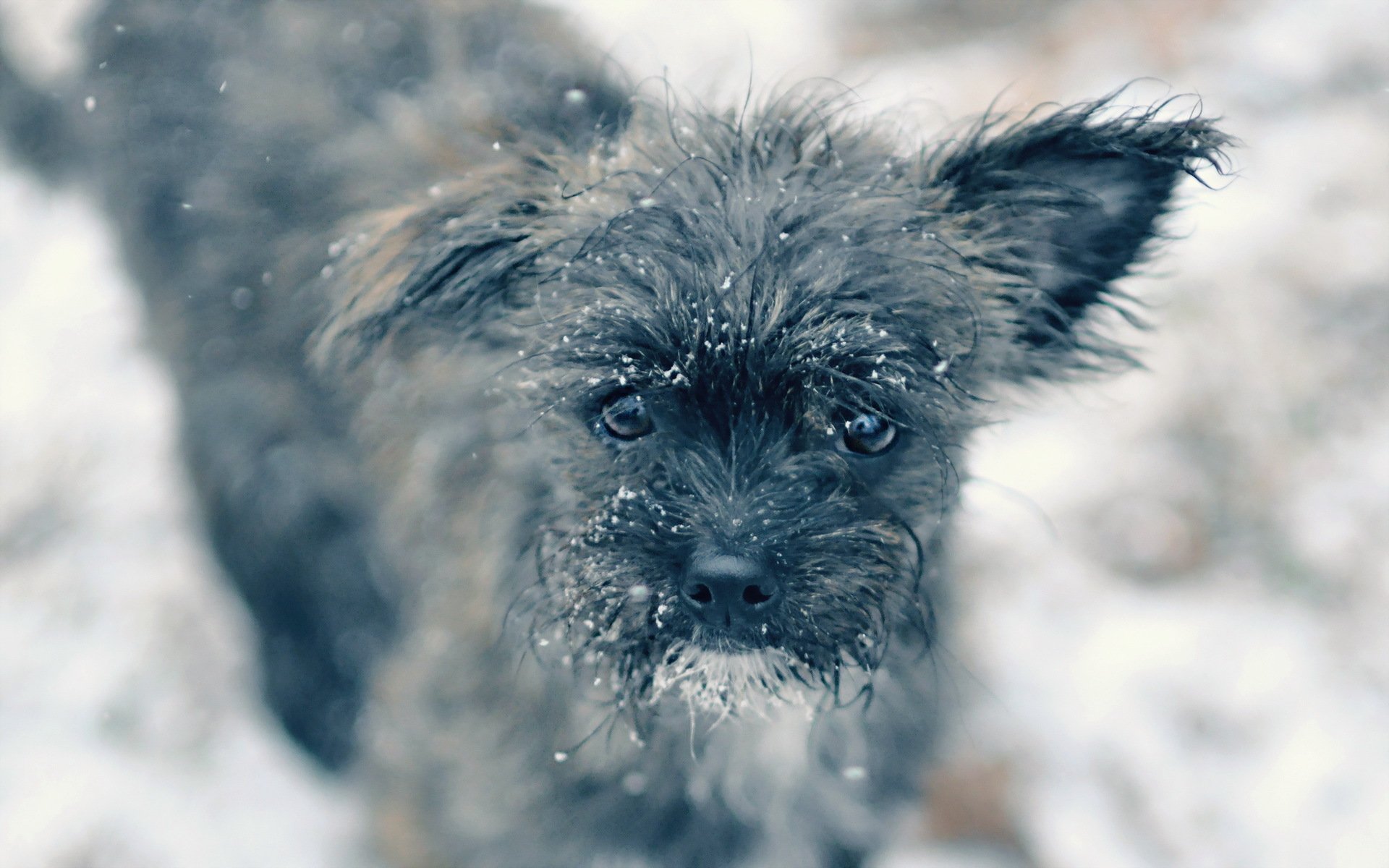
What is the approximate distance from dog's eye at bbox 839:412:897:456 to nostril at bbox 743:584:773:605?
46 centimetres

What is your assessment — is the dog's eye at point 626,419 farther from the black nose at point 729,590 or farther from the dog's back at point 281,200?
the dog's back at point 281,200

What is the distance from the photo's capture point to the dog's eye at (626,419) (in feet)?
7.91

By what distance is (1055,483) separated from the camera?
180 inches

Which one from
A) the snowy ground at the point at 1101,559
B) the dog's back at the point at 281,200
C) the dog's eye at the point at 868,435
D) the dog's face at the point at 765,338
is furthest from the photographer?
the snowy ground at the point at 1101,559

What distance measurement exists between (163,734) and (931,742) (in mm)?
3058

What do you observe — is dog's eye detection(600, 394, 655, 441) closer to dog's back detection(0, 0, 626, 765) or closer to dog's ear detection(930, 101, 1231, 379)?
dog's ear detection(930, 101, 1231, 379)

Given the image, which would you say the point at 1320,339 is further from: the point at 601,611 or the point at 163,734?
the point at 163,734

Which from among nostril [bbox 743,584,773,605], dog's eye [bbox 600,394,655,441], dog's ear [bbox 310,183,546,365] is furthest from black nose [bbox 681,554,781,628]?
dog's ear [bbox 310,183,546,365]

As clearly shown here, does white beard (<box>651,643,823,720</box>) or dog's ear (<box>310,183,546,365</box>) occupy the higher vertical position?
dog's ear (<box>310,183,546,365</box>)

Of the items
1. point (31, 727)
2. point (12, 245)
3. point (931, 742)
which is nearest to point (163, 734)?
point (31, 727)

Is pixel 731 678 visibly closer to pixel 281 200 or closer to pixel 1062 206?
pixel 1062 206

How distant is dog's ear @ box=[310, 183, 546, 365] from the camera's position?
2.50 metres

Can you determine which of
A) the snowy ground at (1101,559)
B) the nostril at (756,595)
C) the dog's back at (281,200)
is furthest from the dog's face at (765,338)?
the dog's back at (281,200)

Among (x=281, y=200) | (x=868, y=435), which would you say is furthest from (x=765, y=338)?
(x=281, y=200)
